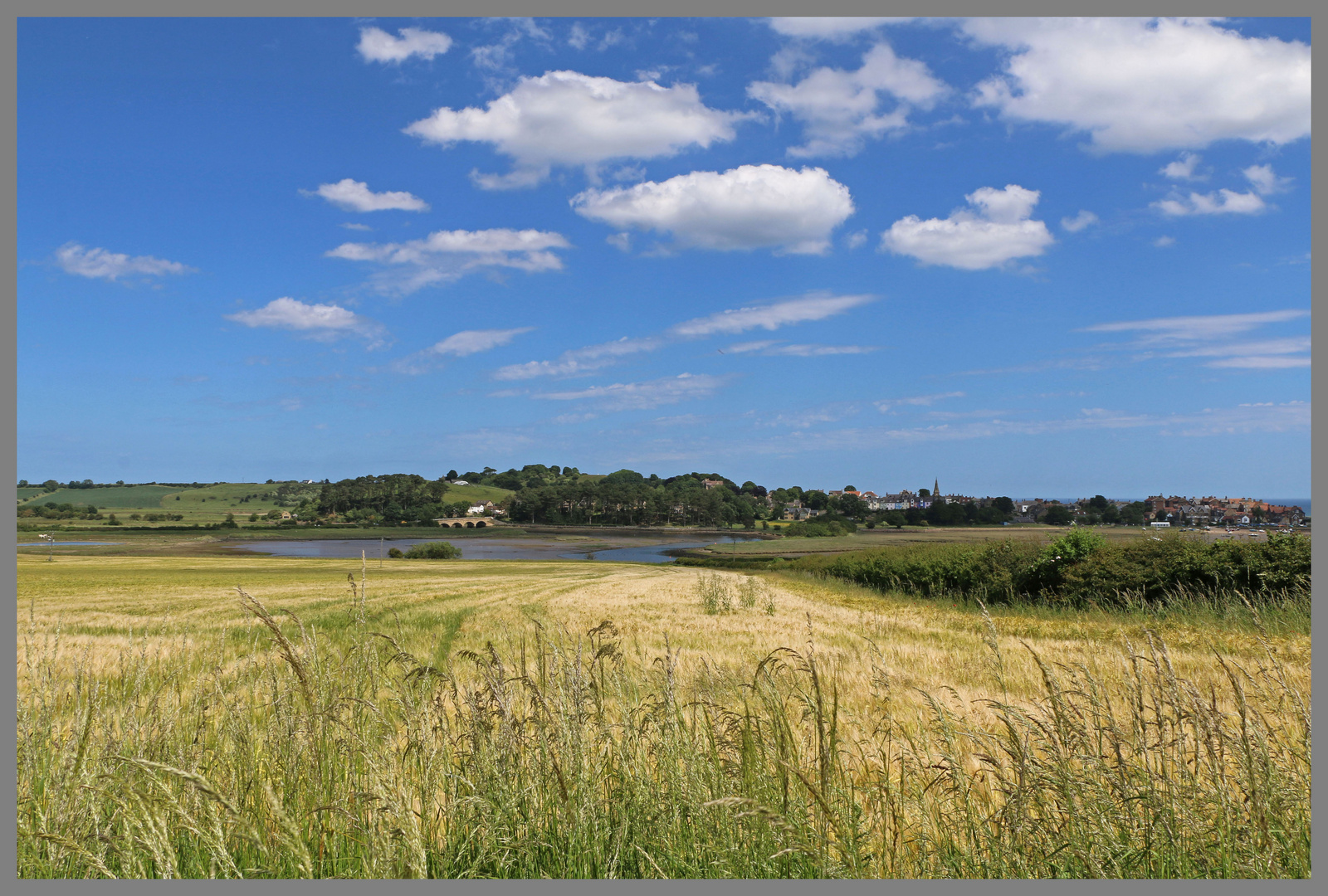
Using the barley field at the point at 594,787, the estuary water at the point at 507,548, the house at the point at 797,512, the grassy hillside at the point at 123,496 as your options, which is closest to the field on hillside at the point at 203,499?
the grassy hillside at the point at 123,496

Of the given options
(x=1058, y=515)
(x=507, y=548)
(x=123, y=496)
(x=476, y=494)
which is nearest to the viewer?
(x=1058, y=515)

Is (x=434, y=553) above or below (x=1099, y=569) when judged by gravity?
below

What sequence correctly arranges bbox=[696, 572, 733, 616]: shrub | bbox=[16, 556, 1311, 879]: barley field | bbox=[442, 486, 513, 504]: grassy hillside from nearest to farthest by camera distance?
bbox=[16, 556, 1311, 879]: barley field
bbox=[696, 572, 733, 616]: shrub
bbox=[442, 486, 513, 504]: grassy hillside

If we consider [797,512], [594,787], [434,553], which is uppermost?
[594,787]

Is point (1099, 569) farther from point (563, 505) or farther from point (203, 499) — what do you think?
point (203, 499)

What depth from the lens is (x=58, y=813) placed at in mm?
3004

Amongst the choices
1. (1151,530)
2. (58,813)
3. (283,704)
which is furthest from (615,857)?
(1151,530)

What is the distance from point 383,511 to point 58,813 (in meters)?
101

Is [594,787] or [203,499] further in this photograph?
[203,499]

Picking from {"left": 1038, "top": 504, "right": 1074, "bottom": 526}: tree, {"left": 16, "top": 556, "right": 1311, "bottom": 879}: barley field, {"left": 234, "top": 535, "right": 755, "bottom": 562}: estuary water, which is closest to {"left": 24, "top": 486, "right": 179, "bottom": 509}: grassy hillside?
{"left": 234, "top": 535, "right": 755, "bottom": 562}: estuary water

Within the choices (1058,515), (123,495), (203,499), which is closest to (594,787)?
(1058,515)

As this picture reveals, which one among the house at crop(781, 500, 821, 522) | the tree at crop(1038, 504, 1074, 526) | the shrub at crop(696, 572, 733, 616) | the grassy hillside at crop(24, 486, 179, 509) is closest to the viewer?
the shrub at crop(696, 572, 733, 616)

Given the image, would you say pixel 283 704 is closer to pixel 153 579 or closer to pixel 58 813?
pixel 58 813

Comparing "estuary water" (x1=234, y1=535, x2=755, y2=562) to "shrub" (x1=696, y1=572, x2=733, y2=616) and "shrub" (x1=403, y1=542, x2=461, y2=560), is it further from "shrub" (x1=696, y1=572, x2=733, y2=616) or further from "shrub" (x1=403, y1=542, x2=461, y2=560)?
"shrub" (x1=696, y1=572, x2=733, y2=616)
